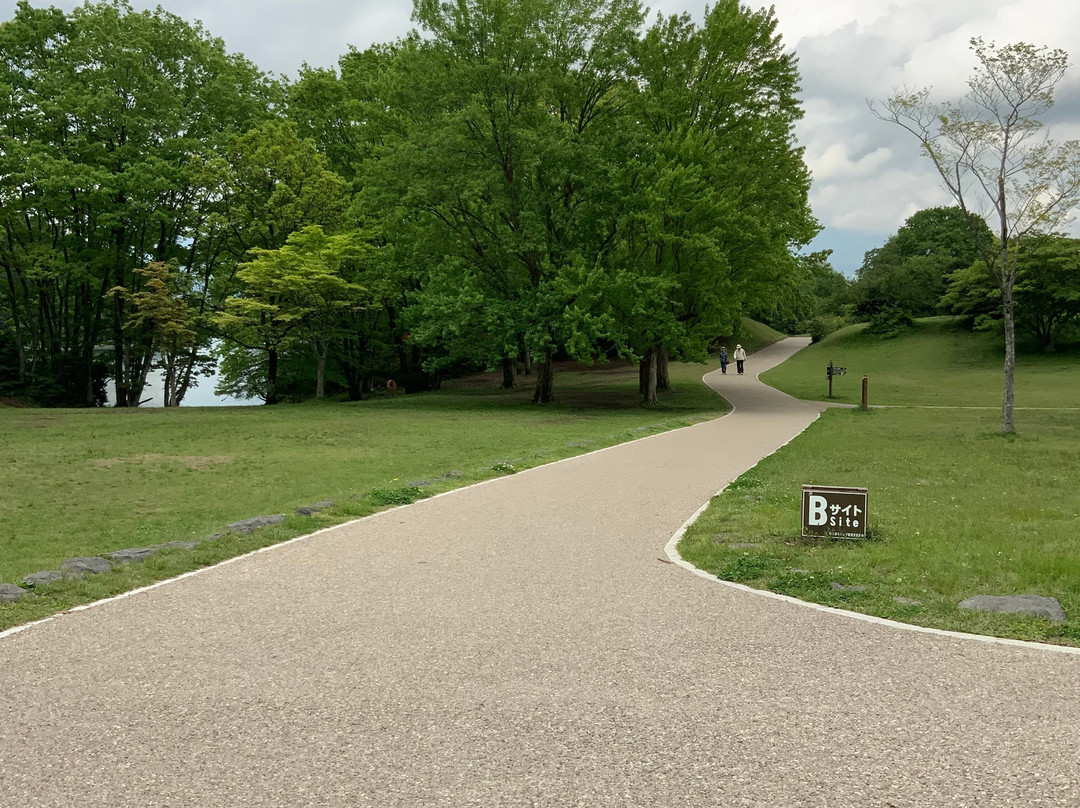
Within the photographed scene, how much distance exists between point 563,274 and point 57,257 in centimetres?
2204

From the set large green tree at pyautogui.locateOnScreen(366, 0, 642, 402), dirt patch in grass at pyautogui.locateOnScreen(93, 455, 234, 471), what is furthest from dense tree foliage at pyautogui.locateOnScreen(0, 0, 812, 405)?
dirt patch in grass at pyautogui.locateOnScreen(93, 455, 234, 471)

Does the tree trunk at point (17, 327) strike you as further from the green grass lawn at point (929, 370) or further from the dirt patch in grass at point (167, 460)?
the green grass lawn at point (929, 370)

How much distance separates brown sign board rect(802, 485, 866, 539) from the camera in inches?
297

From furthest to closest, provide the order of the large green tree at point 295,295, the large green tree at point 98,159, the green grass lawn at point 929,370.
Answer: the green grass lawn at point 929,370 < the large green tree at point 98,159 < the large green tree at point 295,295

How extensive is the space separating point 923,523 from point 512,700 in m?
5.85

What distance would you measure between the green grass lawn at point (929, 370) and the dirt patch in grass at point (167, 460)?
21059mm

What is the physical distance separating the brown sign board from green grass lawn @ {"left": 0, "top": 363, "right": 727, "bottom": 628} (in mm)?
5267

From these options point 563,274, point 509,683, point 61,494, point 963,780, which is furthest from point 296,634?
point 563,274

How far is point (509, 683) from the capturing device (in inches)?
170

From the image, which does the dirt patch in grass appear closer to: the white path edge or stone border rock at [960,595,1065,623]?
the white path edge

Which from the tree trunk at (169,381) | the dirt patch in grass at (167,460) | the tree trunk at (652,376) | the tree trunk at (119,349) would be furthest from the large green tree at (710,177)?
the tree trunk at (119,349)

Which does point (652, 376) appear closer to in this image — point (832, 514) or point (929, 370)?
point (832, 514)

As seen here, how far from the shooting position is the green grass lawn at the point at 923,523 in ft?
19.1

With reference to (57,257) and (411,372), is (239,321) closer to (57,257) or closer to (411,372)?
(57,257)
